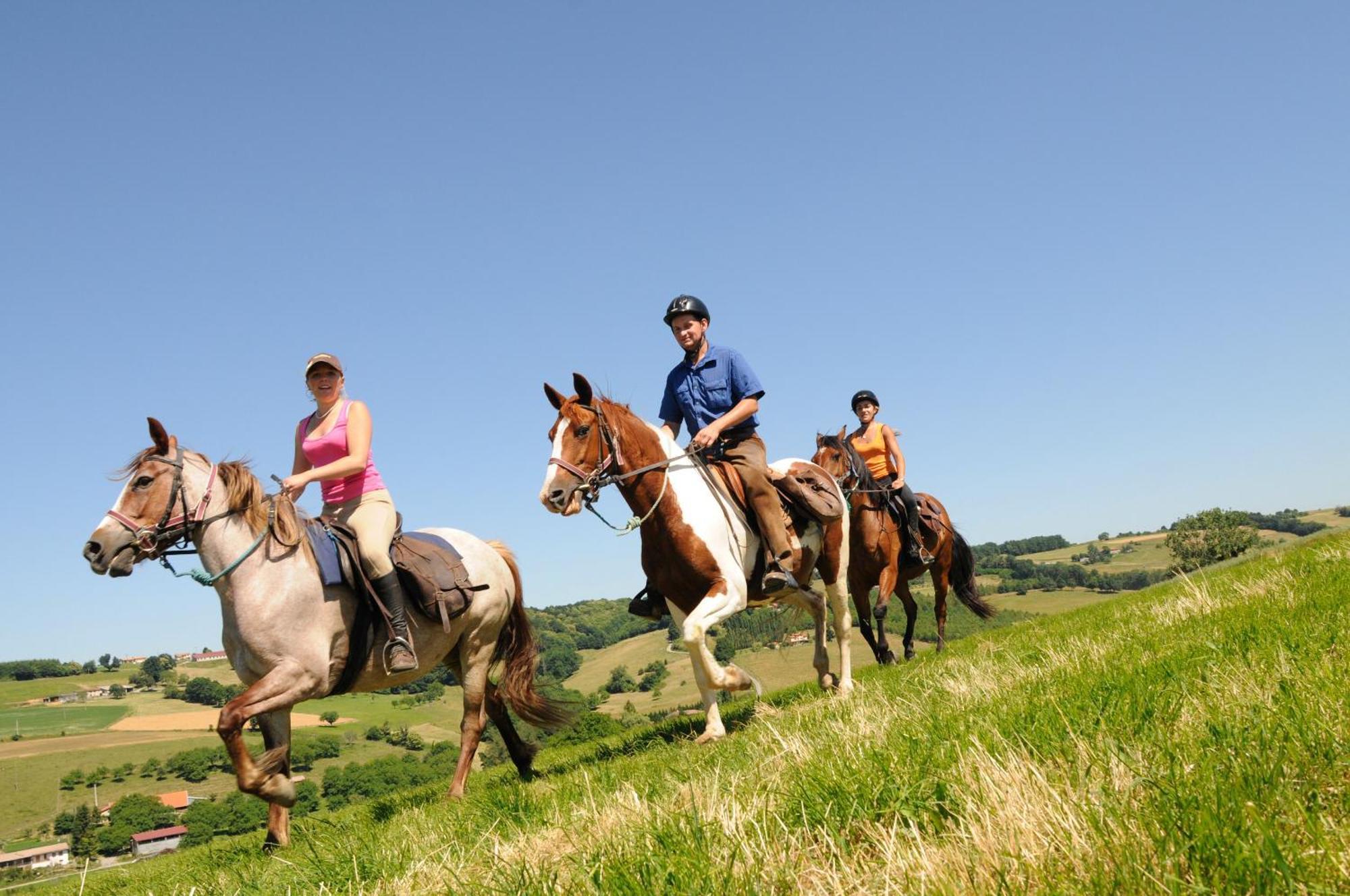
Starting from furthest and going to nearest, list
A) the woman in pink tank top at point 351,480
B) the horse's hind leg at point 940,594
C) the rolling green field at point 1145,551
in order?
the rolling green field at point 1145,551, the horse's hind leg at point 940,594, the woman in pink tank top at point 351,480

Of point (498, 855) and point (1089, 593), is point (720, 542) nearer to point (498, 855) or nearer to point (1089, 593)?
point (498, 855)

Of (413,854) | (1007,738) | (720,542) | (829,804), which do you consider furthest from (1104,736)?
(720,542)

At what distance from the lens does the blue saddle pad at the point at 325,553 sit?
6.69m

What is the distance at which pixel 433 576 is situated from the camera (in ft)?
24.8

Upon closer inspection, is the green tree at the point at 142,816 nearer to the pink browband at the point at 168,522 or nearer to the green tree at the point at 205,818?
the green tree at the point at 205,818

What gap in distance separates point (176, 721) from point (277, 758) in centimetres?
14856

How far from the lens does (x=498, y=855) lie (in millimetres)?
3092

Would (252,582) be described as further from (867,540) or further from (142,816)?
(142,816)

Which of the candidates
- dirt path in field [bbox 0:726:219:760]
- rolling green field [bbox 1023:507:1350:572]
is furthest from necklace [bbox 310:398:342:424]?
rolling green field [bbox 1023:507:1350:572]

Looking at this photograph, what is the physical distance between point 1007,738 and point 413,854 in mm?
2694

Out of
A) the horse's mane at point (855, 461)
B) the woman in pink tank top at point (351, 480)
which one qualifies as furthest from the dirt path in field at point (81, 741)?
the woman in pink tank top at point (351, 480)

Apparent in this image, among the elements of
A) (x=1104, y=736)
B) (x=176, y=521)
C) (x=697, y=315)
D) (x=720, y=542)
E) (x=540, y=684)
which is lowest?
(x=540, y=684)

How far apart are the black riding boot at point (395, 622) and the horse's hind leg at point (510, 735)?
161 cm

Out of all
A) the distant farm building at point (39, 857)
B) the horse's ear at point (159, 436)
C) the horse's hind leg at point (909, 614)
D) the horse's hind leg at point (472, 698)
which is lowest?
the distant farm building at point (39, 857)
